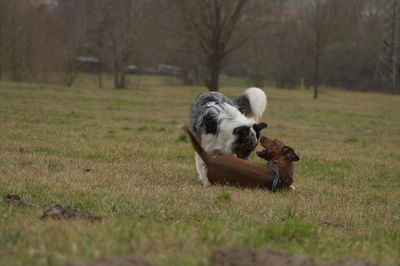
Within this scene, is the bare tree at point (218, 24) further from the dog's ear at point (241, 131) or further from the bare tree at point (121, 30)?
the dog's ear at point (241, 131)

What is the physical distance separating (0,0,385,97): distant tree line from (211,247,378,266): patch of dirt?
24.5 meters

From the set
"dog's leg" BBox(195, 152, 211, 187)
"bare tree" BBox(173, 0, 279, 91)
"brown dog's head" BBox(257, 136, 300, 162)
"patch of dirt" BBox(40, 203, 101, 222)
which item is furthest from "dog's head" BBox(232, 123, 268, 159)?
"bare tree" BBox(173, 0, 279, 91)

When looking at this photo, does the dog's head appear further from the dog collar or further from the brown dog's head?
the dog collar

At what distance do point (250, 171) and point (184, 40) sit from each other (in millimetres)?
21979

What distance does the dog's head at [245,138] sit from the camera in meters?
5.91

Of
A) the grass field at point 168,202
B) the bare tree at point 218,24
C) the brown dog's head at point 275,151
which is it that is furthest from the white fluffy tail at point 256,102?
the bare tree at point 218,24

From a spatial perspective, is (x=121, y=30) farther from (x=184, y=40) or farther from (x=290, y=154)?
(x=290, y=154)

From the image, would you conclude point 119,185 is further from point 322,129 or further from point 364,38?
point 364,38

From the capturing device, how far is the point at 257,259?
103 inches

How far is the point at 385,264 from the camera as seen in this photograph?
2.84m

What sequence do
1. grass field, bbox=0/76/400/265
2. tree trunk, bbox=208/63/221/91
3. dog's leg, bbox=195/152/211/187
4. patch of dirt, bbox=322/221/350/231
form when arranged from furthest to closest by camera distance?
tree trunk, bbox=208/63/221/91
dog's leg, bbox=195/152/211/187
patch of dirt, bbox=322/221/350/231
grass field, bbox=0/76/400/265

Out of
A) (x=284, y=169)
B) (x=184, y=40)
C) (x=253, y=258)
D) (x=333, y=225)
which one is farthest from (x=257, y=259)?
(x=184, y=40)

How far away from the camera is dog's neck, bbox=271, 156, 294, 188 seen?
6.11 meters

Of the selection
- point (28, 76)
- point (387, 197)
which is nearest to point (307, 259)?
point (387, 197)
